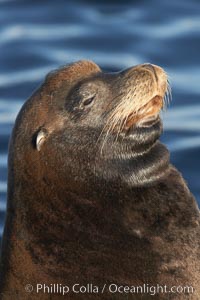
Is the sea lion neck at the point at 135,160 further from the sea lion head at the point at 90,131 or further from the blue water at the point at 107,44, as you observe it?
the blue water at the point at 107,44

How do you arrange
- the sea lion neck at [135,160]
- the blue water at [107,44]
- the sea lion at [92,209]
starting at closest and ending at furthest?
the sea lion at [92,209], the sea lion neck at [135,160], the blue water at [107,44]

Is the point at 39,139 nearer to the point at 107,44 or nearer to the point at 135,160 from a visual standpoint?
the point at 135,160

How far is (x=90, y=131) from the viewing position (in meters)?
10.4

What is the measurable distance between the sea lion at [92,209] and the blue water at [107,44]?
4.86 m

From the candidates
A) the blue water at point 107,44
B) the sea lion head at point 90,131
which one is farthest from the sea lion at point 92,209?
the blue water at point 107,44

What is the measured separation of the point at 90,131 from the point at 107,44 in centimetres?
904

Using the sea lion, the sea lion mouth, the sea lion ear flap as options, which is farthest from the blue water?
the sea lion ear flap

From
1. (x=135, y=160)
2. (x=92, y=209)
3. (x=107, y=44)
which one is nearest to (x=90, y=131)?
(x=135, y=160)

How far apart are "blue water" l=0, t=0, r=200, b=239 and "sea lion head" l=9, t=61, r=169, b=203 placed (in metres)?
4.71

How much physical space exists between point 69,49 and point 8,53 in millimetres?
815

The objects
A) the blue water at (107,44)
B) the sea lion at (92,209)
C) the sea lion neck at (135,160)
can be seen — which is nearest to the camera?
the sea lion at (92,209)

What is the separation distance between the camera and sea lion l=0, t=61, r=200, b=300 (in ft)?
33.2

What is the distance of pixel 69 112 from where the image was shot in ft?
34.3

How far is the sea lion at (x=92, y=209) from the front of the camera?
10.1 metres
